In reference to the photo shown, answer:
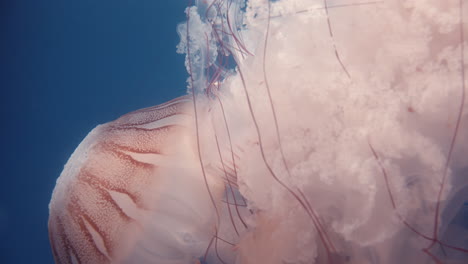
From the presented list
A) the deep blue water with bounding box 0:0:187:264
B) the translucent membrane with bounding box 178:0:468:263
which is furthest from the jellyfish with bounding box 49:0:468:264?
the deep blue water with bounding box 0:0:187:264

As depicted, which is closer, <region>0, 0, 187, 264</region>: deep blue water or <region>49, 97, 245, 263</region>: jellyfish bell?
<region>49, 97, 245, 263</region>: jellyfish bell

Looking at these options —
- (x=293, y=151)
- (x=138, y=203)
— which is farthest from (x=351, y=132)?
(x=138, y=203)

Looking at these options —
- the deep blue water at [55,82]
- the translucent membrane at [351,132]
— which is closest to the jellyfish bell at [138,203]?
the translucent membrane at [351,132]

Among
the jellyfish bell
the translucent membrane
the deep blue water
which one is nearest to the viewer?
the translucent membrane

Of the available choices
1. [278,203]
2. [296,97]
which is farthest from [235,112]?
[278,203]

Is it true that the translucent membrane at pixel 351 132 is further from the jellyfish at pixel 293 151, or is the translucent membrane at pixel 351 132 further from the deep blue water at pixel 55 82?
the deep blue water at pixel 55 82

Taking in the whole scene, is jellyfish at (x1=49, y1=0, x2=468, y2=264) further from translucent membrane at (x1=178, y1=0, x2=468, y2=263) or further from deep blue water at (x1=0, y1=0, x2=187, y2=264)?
deep blue water at (x1=0, y1=0, x2=187, y2=264)
